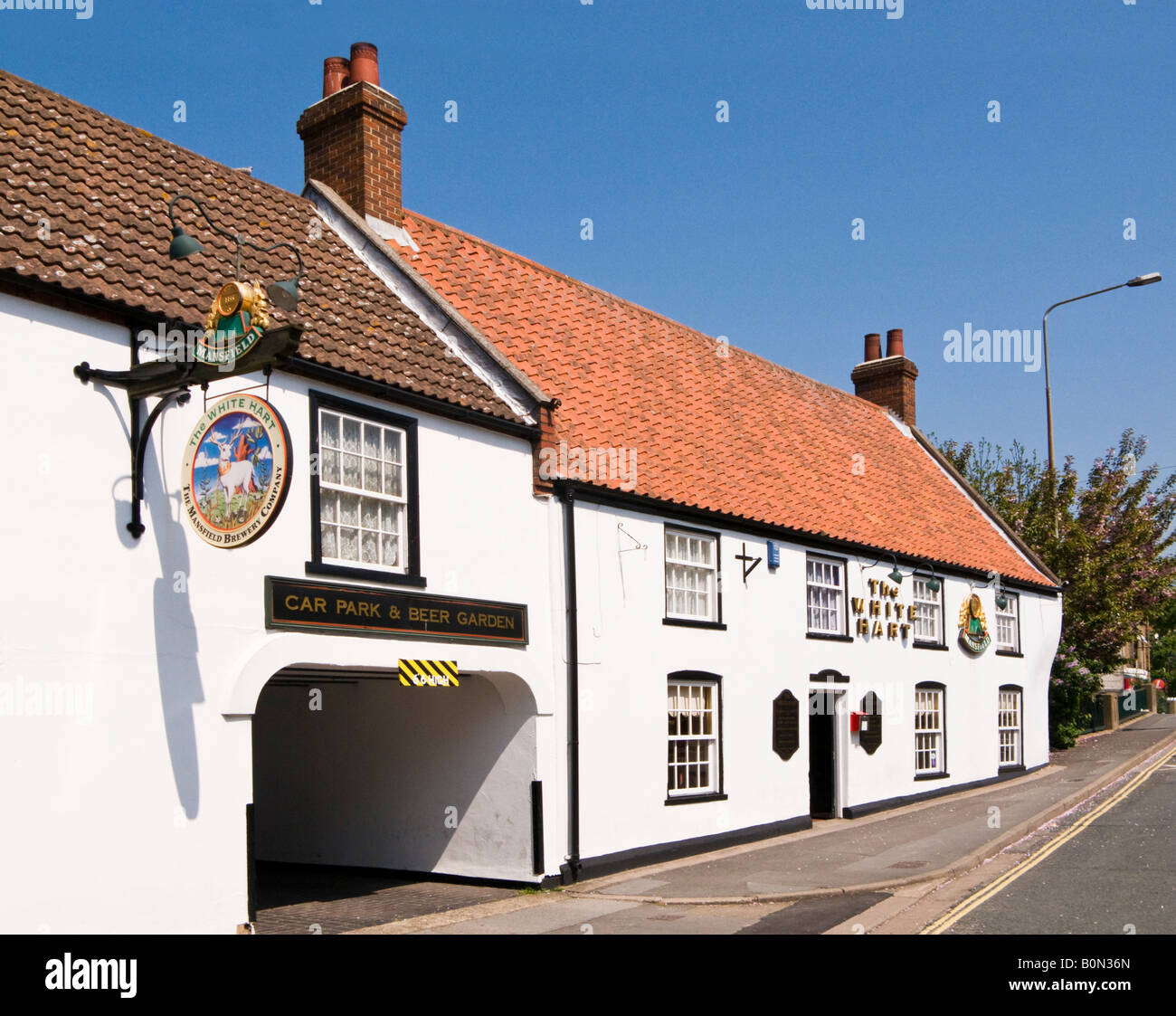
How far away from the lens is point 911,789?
22.0 metres

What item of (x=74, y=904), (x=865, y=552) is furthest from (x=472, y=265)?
(x=74, y=904)

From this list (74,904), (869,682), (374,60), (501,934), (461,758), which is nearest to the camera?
(74,904)

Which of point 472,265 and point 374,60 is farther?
point 472,265

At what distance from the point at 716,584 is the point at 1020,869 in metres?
5.68

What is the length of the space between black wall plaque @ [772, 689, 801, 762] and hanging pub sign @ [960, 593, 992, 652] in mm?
6990

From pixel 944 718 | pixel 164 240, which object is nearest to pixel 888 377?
pixel 944 718

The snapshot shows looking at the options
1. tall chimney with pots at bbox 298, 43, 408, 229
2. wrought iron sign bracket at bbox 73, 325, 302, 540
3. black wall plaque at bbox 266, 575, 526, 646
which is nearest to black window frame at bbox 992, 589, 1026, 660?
black wall plaque at bbox 266, 575, 526, 646

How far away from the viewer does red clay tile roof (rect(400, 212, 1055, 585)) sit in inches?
659

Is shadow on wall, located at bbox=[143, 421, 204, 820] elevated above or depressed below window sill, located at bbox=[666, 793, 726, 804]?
above

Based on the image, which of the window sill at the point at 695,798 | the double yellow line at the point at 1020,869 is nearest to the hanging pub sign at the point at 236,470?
the double yellow line at the point at 1020,869

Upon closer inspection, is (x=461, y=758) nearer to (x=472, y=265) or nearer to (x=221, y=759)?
(x=221, y=759)

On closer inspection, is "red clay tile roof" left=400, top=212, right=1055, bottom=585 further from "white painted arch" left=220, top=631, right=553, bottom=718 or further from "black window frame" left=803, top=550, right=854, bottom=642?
"white painted arch" left=220, top=631, right=553, bottom=718

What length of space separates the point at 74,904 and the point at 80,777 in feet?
3.11

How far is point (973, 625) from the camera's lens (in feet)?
80.2
